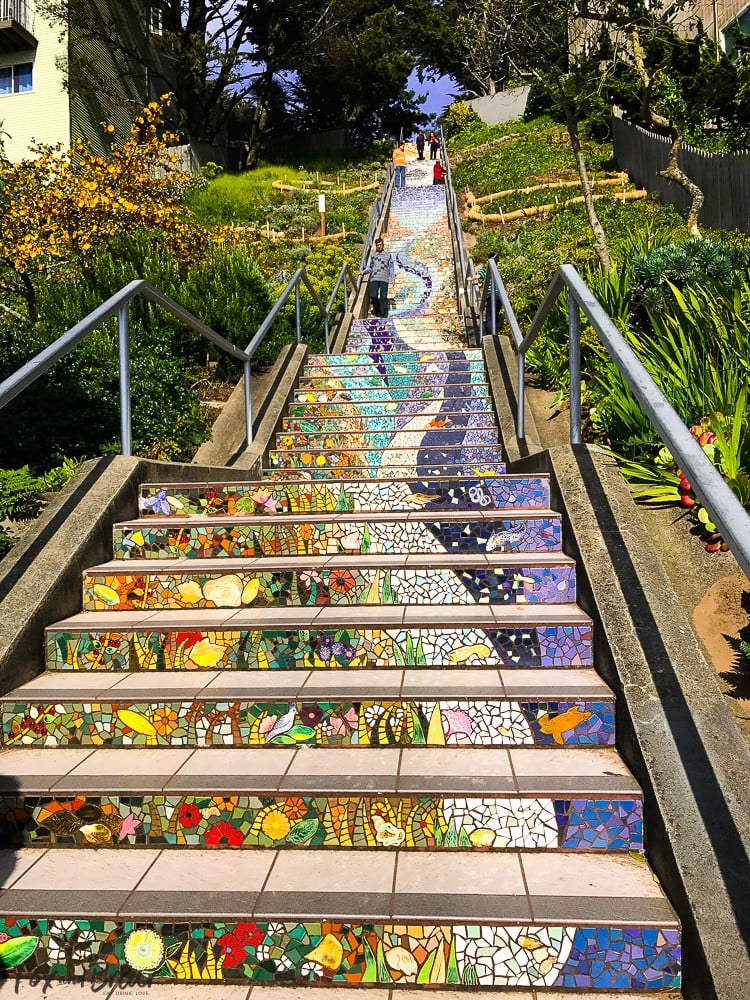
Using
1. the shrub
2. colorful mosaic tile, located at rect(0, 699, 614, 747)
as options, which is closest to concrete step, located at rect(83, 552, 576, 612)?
colorful mosaic tile, located at rect(0, 699, 614, 747)

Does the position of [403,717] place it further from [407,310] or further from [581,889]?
[407,310]

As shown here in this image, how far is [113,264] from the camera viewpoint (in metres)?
7.88

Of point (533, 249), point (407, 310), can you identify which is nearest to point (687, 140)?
point (533, 249)

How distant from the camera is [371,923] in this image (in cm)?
200

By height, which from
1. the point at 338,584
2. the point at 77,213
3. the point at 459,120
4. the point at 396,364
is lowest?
the point at 338,584

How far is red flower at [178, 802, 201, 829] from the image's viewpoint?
2389 millimetres

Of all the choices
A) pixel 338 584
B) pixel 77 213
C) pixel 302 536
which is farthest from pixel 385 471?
pixel 77 213

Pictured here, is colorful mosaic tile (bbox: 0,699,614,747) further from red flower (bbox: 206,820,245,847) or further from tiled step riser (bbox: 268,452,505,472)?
tiled step riser (bbox: 268,452,505,472)

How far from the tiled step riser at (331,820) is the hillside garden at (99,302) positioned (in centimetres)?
222

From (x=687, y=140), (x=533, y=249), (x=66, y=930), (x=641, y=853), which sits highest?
(x=687, y=140)

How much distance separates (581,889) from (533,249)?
13.9 meters

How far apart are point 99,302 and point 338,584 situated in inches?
197

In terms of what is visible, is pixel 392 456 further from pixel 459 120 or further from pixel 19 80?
pixel 459 120

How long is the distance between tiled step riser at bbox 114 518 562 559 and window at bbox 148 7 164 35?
92.0 ft
